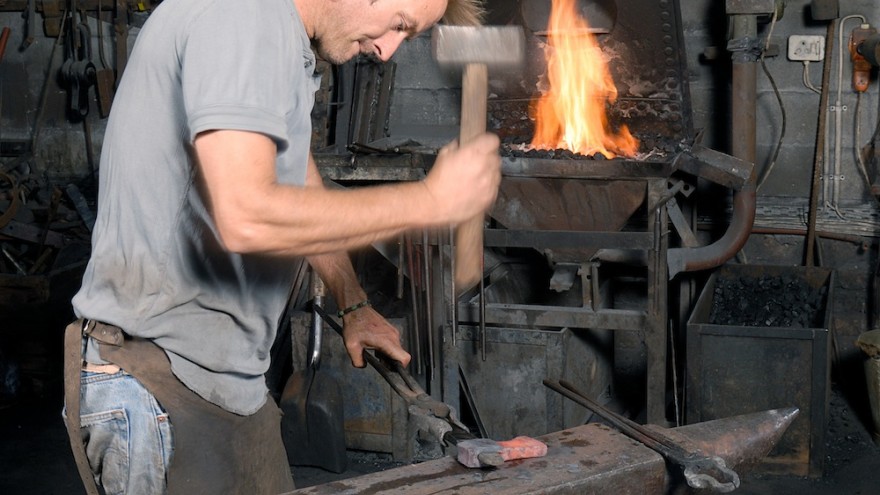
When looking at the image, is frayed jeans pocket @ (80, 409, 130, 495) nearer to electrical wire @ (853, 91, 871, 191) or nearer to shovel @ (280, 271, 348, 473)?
shovel @ (280, 271, 348, 473)

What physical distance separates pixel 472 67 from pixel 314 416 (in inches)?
72.5

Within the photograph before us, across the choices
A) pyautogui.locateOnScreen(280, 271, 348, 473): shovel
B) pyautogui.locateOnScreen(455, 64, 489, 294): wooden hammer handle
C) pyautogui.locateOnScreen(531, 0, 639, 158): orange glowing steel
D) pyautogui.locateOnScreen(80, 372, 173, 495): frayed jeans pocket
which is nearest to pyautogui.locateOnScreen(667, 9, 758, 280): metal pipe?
pyautogui.locateOnScreen(531, 0, 639, 158): orange glowing steel

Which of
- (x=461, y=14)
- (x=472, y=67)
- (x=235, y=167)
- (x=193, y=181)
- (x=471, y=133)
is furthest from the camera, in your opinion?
(x=472, y=67)

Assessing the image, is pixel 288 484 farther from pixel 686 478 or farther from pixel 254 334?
pixel 686 478

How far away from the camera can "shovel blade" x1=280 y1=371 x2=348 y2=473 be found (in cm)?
395

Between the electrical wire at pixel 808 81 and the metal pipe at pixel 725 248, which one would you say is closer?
the metal pipe at pixel 725 248

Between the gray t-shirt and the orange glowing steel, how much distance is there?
9.29 feet

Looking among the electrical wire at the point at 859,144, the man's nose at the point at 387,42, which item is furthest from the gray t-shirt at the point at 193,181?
the electrical wire at the point at 859,144

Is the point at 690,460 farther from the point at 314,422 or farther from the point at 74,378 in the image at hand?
the point at 314,422

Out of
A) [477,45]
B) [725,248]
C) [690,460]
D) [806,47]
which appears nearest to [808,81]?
[806,47]

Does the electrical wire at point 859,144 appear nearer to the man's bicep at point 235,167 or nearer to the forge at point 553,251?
the forge at point 553,251

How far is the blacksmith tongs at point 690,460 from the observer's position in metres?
1.69

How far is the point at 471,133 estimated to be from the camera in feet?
8.29

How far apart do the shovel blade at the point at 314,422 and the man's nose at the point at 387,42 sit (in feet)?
8.00
